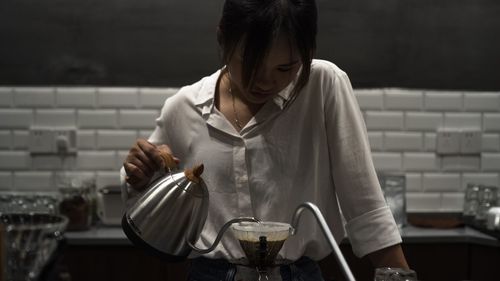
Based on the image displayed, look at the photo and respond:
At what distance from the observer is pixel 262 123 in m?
1.88

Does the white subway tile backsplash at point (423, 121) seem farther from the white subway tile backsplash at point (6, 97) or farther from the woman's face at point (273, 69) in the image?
the woman's face at point (273, 69)

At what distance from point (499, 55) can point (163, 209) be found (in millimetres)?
2605

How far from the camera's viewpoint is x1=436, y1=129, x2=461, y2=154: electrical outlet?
145 inches

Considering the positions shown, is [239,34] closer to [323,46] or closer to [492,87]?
[323,46]

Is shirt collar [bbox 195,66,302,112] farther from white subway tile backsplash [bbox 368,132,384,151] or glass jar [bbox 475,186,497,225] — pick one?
glass jar [bbox 475,186,497,225]

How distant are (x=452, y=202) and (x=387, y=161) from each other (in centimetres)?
39

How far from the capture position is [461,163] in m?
3.71

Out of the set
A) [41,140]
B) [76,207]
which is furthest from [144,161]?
[41,140]

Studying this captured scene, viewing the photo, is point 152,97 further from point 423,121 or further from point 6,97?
point 423,121

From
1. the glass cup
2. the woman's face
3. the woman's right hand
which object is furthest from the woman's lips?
the glass cup

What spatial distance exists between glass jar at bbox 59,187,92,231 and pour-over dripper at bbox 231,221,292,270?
6.26ft

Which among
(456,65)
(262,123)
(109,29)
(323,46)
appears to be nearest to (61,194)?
(109,29)

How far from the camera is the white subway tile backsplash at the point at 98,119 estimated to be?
3.60m

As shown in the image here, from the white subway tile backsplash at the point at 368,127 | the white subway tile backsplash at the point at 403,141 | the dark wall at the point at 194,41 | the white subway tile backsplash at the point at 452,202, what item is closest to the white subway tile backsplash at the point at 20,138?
the white subway tile backsplash at the point at 368,127
